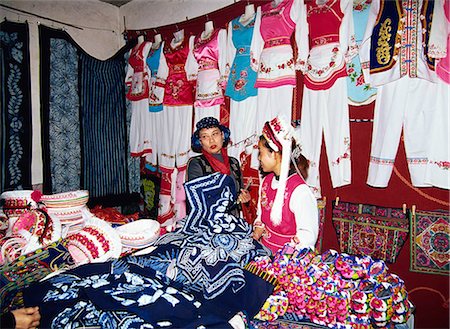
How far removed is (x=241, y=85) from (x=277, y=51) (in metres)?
0.50

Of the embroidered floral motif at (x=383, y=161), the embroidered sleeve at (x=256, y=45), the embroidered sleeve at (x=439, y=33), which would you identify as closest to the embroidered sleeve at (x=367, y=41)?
the embroidered sleeve at (x=439, y=33)

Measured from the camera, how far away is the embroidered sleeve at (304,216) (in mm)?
1737

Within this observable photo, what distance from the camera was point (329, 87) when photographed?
A: 2658 millimetres

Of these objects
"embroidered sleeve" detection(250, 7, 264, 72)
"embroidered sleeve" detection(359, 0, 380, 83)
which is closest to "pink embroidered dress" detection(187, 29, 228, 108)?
"embroidered sleeve" detection(250, 7, 264, 72)

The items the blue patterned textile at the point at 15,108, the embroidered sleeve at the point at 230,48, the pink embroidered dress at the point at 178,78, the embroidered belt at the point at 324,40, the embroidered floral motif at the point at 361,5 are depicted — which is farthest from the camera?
the pink embroidered dress at the point at 178,78

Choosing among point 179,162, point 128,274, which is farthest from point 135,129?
point 128,274

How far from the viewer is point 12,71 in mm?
3703

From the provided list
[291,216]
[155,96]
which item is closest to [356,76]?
[291,216]

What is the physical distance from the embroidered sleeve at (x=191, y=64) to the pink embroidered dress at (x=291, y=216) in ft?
6.86

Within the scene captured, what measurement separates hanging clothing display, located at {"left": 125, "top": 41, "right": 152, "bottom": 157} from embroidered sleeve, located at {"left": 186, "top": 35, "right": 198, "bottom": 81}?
90 cm

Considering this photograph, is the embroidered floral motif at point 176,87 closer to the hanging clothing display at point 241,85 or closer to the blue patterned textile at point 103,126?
the hanging clothing display at point 241,85

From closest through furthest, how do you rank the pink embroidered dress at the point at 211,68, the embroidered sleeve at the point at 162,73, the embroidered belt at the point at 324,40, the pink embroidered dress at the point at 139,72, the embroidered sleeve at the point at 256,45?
the embroidered belt at the point at 324,40, the embroidered sleeve at the point at 256,45, the pink embroidered dress at the point at 211,68, the embroidered sleeve at the point at 162,73, the pink embroidered dress at the point at 139,72

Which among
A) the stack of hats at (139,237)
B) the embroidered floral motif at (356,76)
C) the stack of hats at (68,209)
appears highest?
the embroidered floral motif at (356,76)

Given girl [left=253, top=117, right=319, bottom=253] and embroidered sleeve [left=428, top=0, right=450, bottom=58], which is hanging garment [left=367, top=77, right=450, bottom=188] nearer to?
embroidered sleeve [left=428, top=0, right=450, bottom=58]
